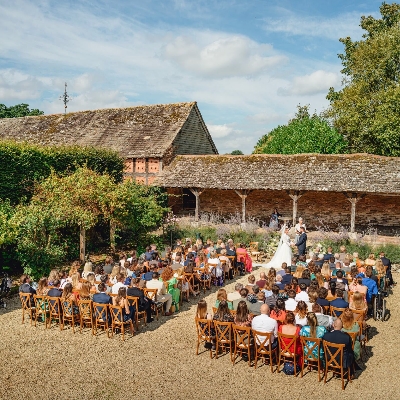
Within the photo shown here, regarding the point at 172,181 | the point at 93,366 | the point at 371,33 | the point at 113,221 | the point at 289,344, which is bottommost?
the point at 93,366

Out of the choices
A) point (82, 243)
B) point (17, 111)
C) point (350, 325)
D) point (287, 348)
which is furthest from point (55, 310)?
point (17, 111)

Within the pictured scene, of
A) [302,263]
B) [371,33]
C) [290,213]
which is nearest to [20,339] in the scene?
[302,263]

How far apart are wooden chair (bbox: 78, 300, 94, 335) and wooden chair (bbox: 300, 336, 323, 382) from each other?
4.63m

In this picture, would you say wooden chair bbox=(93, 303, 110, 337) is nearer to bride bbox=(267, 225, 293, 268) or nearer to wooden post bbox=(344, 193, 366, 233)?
bride bbox=(267, 225, 293, 268)

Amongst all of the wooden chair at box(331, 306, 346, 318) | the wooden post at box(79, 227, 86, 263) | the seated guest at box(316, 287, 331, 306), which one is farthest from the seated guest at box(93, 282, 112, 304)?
the wooden post at box(79, 227, 86, 263)

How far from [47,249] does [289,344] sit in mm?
8885

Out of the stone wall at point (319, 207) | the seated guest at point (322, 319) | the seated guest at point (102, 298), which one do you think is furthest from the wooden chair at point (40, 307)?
the stone wall at point (319, 207)

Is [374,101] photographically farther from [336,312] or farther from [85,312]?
[85,312]

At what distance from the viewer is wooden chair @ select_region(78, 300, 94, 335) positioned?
9234mm

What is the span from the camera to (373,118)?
29375 millimetres

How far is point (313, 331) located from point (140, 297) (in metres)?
4.10

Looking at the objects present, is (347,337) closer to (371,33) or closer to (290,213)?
(290,213)

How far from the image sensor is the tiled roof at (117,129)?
26.6 meters

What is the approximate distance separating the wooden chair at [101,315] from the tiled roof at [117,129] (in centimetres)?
1691
